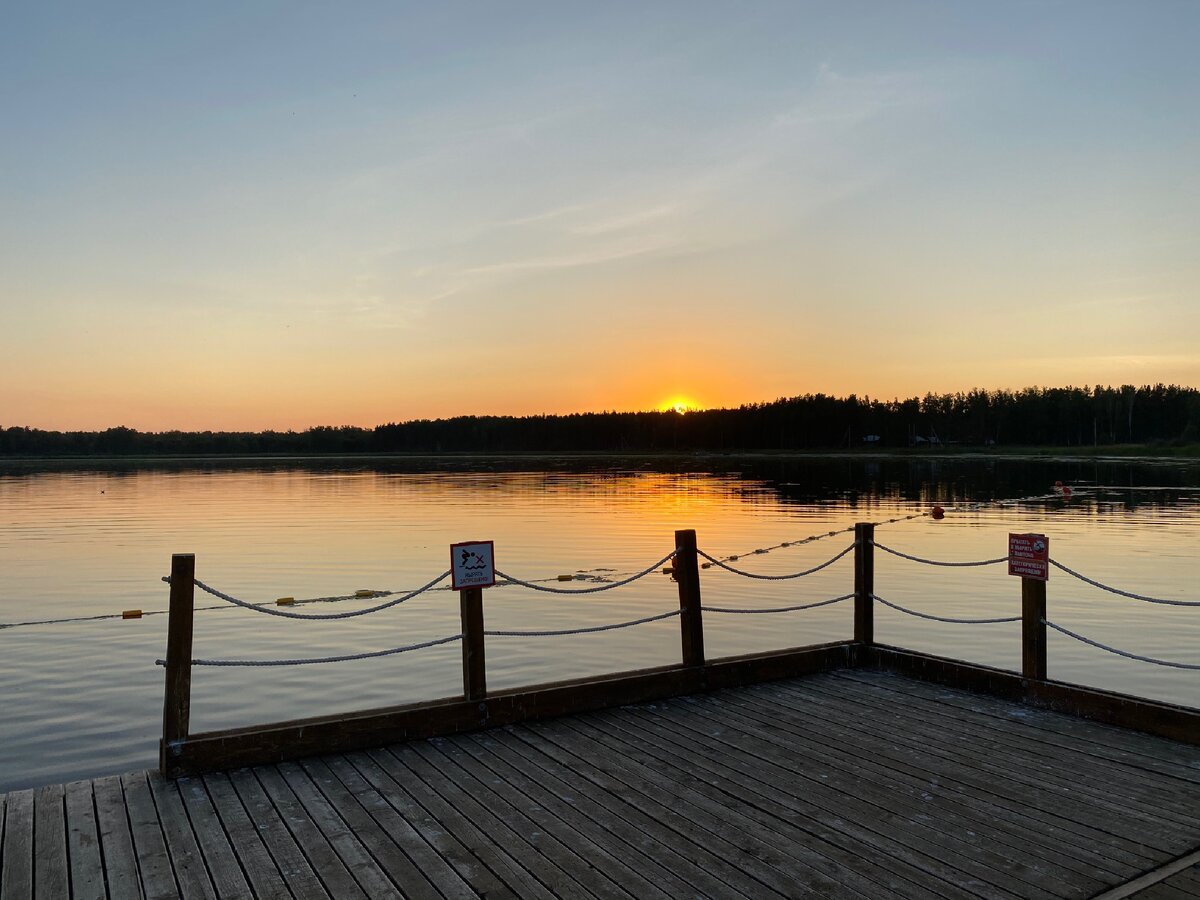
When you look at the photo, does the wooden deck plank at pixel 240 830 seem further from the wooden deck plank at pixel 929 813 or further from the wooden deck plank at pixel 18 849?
the wooden deck plank at pixel 929 813

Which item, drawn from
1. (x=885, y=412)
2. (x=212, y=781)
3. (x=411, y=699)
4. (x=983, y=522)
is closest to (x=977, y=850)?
(x=212, y=781)

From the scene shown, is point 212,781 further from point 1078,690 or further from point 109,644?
point 109,644

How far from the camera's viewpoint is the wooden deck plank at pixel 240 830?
4879mm

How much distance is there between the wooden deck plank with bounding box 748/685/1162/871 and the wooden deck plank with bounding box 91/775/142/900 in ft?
17.4

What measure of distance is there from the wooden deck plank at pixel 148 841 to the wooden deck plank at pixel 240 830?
0.26 meters

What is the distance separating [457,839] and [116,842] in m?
2.12

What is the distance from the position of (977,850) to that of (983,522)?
3556 cm

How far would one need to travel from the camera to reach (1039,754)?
23.2ft

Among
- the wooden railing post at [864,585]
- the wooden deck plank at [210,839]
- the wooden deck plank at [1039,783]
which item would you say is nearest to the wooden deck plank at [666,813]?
the wooden deck plank at [1039,783]

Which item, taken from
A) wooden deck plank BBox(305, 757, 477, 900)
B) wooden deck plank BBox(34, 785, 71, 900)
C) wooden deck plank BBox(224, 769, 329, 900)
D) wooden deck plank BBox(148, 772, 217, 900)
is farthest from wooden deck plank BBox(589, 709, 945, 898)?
wooden deck plank BBox(34, 785, 71, 900)

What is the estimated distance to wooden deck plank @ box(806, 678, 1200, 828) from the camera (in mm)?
6083

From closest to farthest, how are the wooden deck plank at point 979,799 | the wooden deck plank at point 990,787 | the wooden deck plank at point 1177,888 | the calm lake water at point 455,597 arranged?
the wooden deck plank at point 1177,888
the wooden deck plank at point 979,799
the wooden deck plank at point 990,787
the calm lake water at point 455,597

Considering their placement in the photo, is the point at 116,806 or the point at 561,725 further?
the point at 561,725

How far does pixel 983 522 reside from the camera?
37.8 m
